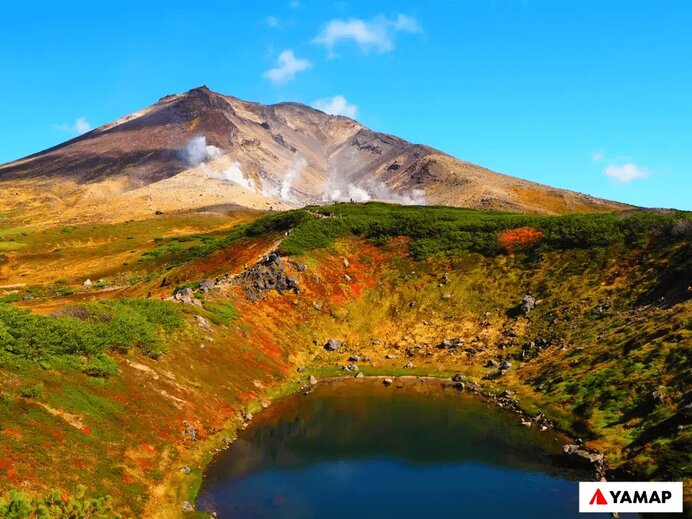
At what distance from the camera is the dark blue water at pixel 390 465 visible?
31.4 metres

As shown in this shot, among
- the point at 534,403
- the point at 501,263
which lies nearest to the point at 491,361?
the point at 534,403

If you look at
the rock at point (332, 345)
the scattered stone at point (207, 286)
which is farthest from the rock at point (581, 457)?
the scattered stone at point (207, 286)

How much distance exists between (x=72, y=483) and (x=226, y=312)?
3735cm

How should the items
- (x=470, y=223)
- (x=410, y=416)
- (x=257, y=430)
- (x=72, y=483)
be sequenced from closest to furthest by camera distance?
(x=72, y=483) < (x=257, y=430) < (x=410, y=416) < (x=470, y=223)

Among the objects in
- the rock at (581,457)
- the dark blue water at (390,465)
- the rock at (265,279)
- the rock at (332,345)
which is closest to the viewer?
the dark blue water at (390,465)

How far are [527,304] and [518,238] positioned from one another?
18.3 m

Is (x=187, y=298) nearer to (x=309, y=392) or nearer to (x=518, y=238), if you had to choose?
(x=309, y=392)

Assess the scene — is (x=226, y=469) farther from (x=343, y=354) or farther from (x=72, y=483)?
(x=343, y=354)

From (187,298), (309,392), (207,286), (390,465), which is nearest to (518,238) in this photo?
(309,392)

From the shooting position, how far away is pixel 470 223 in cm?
9269

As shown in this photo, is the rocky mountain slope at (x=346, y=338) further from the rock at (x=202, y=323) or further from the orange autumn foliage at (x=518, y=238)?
the rock at (x=202, y=323)

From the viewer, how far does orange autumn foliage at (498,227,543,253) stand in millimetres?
82375

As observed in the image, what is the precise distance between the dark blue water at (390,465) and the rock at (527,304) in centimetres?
2176

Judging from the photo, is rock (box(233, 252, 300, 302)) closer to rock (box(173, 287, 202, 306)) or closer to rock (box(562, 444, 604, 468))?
rock (box(173, 287, 202, 306))
